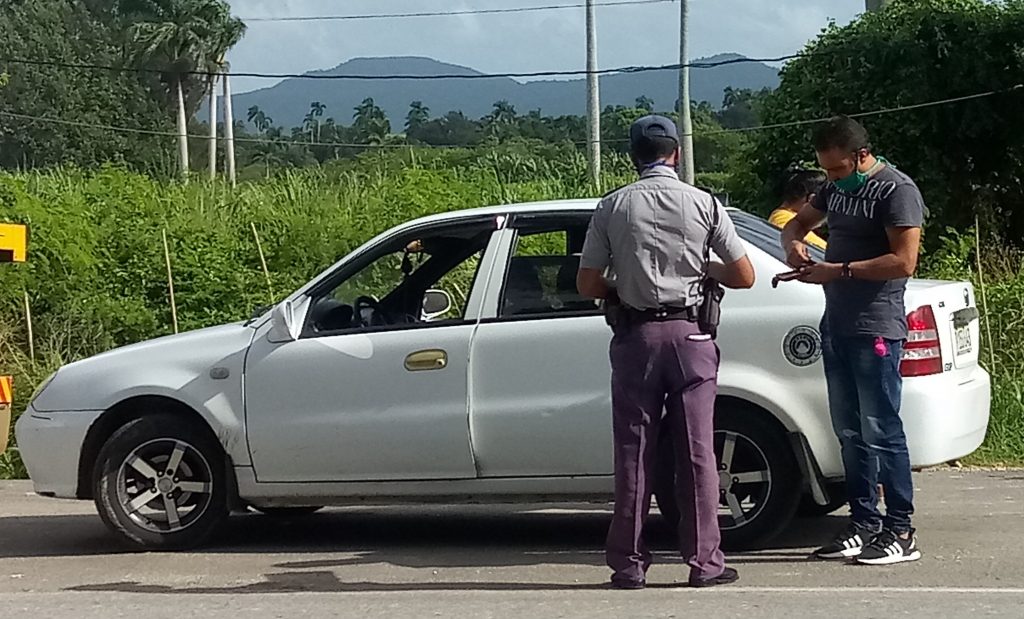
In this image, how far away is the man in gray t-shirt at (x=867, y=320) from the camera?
21.1ft

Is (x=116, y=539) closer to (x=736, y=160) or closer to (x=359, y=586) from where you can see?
(x=359, y=586)

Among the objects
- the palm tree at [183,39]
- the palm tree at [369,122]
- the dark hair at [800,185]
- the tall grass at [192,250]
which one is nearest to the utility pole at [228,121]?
the palm tree at [183,39]

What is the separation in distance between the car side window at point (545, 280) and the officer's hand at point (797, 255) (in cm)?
94

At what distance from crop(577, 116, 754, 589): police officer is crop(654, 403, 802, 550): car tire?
0.74 m

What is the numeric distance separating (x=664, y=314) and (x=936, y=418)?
5.28 ft

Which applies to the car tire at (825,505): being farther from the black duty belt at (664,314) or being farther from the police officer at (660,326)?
the black duty belt at (664,314)

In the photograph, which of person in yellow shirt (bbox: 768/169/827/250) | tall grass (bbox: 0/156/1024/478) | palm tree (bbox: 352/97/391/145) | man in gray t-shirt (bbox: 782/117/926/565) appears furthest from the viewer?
palm tree (bbox: 352/97/391/145)

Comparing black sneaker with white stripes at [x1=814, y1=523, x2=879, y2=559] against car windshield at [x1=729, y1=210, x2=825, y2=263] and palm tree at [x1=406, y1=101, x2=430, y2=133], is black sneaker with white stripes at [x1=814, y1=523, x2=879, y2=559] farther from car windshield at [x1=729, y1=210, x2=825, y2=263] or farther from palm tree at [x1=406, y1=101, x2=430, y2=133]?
palm tree at [x1=406, y1=101, x2=430, y2=133]

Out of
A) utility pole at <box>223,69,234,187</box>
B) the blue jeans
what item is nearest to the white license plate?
the blue jeans

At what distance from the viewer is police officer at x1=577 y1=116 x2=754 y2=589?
5.98 meters

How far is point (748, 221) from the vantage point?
7551mm

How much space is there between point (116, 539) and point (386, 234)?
7.09 feet

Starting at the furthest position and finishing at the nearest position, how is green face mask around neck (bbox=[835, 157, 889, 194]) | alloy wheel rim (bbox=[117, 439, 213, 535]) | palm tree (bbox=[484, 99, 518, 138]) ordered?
palm tree (bbox=[484, 99, 518, 138]) → alloy wheel rim (bbox=[117, 439, 213, 535]) → green face mask around neck (bbox=[835, 157, 889, 194])

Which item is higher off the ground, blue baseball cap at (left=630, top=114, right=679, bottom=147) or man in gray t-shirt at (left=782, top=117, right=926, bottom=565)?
blue baseball cap at (left=630, top=114, right=679, bottom=147)
